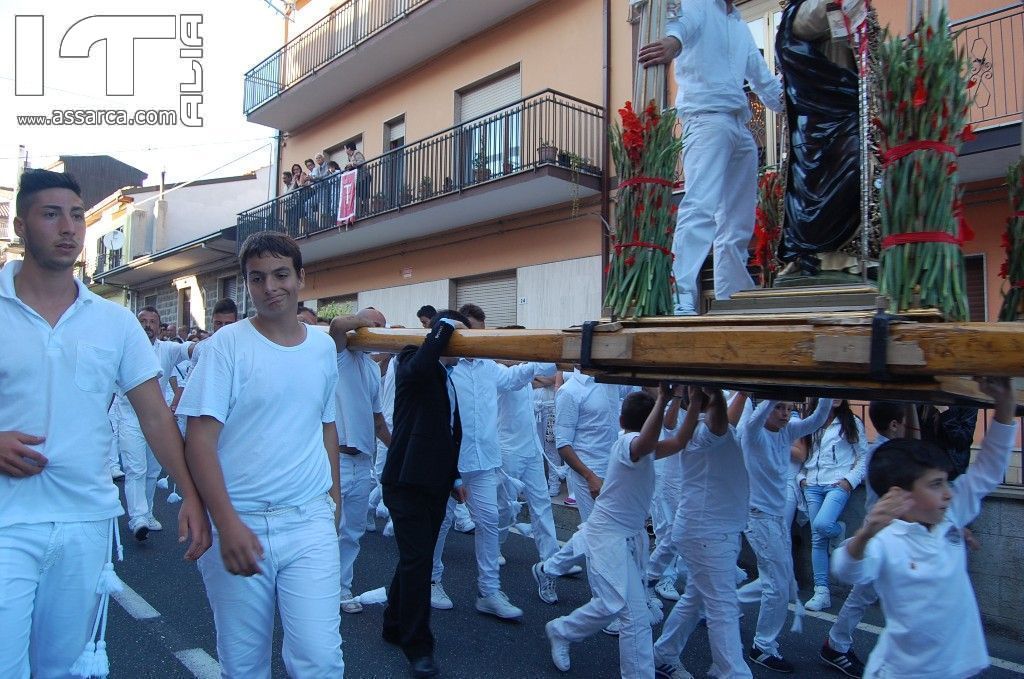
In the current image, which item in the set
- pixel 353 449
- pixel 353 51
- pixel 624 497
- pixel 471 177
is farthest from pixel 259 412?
pixel 353 51

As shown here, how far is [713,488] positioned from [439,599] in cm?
249

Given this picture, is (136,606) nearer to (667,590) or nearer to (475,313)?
(475,313)

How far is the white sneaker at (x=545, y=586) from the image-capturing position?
6.04 meters

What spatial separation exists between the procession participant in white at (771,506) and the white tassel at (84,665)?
345 cm

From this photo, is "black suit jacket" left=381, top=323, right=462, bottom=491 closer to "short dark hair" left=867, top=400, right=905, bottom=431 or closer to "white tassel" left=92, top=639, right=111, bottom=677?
"white tassel" left=92, top=639, right=111, bottom=677

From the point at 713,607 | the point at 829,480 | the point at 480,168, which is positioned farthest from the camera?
the point at 480,168

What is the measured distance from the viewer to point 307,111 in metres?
20.9

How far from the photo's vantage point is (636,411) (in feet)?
15.1

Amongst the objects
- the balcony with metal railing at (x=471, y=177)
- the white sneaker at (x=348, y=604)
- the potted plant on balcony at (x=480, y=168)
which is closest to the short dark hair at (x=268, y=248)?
the white sneaker at (x=348, y=604)

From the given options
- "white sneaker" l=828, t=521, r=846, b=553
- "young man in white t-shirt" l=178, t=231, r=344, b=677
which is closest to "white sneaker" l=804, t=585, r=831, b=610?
"white sneaker" l=828, t=521, r=846, b=553

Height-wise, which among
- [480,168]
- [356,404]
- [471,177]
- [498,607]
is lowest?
[498,607]

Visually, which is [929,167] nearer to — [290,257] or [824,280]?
[824,280]

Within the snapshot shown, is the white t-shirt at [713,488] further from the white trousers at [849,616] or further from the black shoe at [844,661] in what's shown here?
the black shoe at [844,661]

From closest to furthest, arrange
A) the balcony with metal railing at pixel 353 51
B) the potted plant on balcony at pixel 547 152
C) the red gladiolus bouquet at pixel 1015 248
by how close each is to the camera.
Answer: the red gladiolus bouquet at pixel 1015 248, the potted plant on balcony at pixel 547 152, the balcony with metal railing at pixel 353 51
